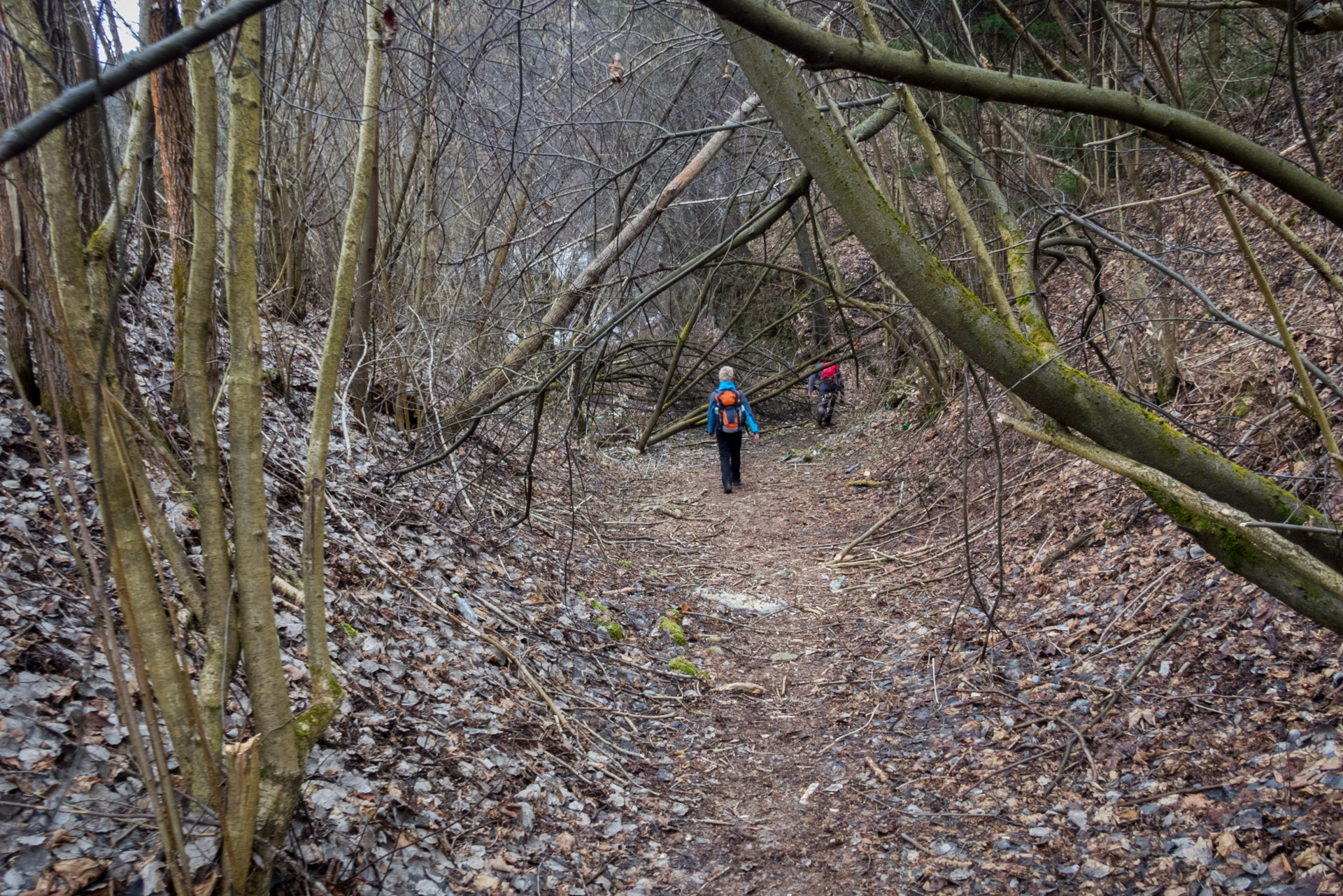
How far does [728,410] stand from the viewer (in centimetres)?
1076

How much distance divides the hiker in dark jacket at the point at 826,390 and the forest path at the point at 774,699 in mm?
4451

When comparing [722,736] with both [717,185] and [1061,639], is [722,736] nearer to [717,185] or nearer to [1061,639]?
[1061,639]

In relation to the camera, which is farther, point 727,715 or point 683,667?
point 683,667

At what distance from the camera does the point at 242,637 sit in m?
2.29

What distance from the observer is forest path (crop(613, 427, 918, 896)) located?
358cm

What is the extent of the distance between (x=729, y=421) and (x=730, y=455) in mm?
543

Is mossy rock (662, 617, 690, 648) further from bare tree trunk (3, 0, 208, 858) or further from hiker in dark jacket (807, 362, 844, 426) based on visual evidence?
hiker in dark jacket (807, 362, 844, 426)

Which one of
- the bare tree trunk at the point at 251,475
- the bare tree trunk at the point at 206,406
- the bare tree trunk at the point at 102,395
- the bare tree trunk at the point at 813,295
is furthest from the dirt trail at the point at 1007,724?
the bare tree trunk at the point at 813,295

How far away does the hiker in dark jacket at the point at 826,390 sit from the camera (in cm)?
1473

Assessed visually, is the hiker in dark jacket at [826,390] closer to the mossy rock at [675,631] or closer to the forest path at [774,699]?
the forest path at [774,699]

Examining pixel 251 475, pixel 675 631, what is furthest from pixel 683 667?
pixel 251 475

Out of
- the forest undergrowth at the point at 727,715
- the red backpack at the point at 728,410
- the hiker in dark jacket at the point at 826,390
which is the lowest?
the forest undergrowth at the point at 727,715

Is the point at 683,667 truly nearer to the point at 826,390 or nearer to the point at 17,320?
the point at 17,320

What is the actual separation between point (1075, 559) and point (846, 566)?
2.25 m
